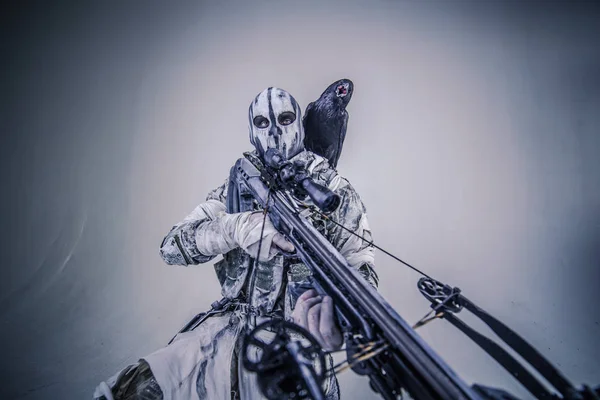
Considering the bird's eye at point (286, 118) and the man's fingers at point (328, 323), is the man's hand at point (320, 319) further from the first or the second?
the bird's eye at point (286, 118)

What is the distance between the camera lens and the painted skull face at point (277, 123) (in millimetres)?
2332

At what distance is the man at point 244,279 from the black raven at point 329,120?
383 millimetres

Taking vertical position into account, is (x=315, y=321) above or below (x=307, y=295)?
below

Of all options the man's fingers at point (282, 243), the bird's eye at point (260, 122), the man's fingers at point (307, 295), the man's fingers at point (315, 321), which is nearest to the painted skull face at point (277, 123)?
the bird's eye at point (260, 122)

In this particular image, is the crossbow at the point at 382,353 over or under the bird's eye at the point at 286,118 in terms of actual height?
under

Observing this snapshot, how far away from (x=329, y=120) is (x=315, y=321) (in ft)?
6.60

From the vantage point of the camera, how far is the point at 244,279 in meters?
2.09

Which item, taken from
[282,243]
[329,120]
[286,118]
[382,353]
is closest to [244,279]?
[282,243]

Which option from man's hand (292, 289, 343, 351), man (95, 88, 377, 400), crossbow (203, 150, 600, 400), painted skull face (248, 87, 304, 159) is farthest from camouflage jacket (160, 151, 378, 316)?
crossbow (203, 150, 600, 400)

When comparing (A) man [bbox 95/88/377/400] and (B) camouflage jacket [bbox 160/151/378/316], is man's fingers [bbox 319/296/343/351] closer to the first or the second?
(A) man [bbox 95/88/377/400]

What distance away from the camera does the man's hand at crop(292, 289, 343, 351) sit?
53.9 inches

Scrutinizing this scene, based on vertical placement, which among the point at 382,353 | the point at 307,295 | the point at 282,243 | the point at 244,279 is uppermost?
the point at 282,243

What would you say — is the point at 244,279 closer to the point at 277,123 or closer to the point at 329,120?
the point at 277,123

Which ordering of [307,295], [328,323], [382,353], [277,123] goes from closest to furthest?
1. [382,353]
2. [328,323]
3. [307,295]
4. [277,123]
